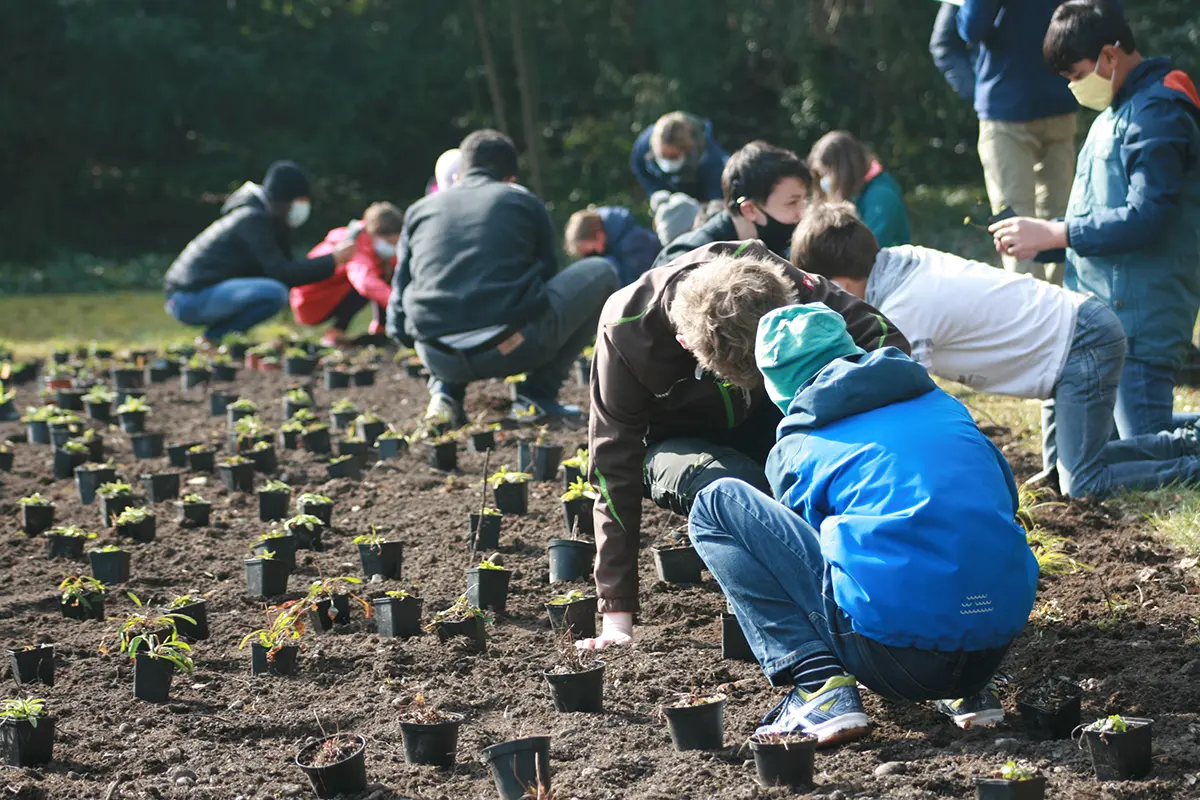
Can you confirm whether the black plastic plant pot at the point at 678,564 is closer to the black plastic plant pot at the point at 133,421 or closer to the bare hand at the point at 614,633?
the bare hand at the point at 614,633

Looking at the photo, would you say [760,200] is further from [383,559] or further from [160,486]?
[160,486]

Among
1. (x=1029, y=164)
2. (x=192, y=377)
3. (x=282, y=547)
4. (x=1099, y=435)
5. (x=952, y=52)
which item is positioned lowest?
(x=282, y=547)

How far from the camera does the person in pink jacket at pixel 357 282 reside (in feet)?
30.8

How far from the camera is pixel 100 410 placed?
767 cm

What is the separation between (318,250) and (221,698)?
7.03 meters

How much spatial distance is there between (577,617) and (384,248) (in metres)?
6.12

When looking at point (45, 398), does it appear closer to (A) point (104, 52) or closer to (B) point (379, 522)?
(B) point (379, 522)

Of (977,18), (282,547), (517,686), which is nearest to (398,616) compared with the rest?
(517,686)

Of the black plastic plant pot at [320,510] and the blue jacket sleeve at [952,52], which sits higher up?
the blue jacket sleeve at [952,52]

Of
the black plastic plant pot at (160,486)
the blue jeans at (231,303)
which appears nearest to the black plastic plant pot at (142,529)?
the black plastic plant pot at (160,486)

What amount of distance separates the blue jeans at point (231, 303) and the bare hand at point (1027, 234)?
6409 millimetres

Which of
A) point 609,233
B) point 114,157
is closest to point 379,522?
point 609,233

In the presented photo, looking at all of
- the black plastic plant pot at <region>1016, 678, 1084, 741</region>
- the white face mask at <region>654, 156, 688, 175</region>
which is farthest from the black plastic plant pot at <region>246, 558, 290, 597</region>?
the white face mask at <region>654, 156, 688, 175</region>

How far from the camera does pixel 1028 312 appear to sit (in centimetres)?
446
